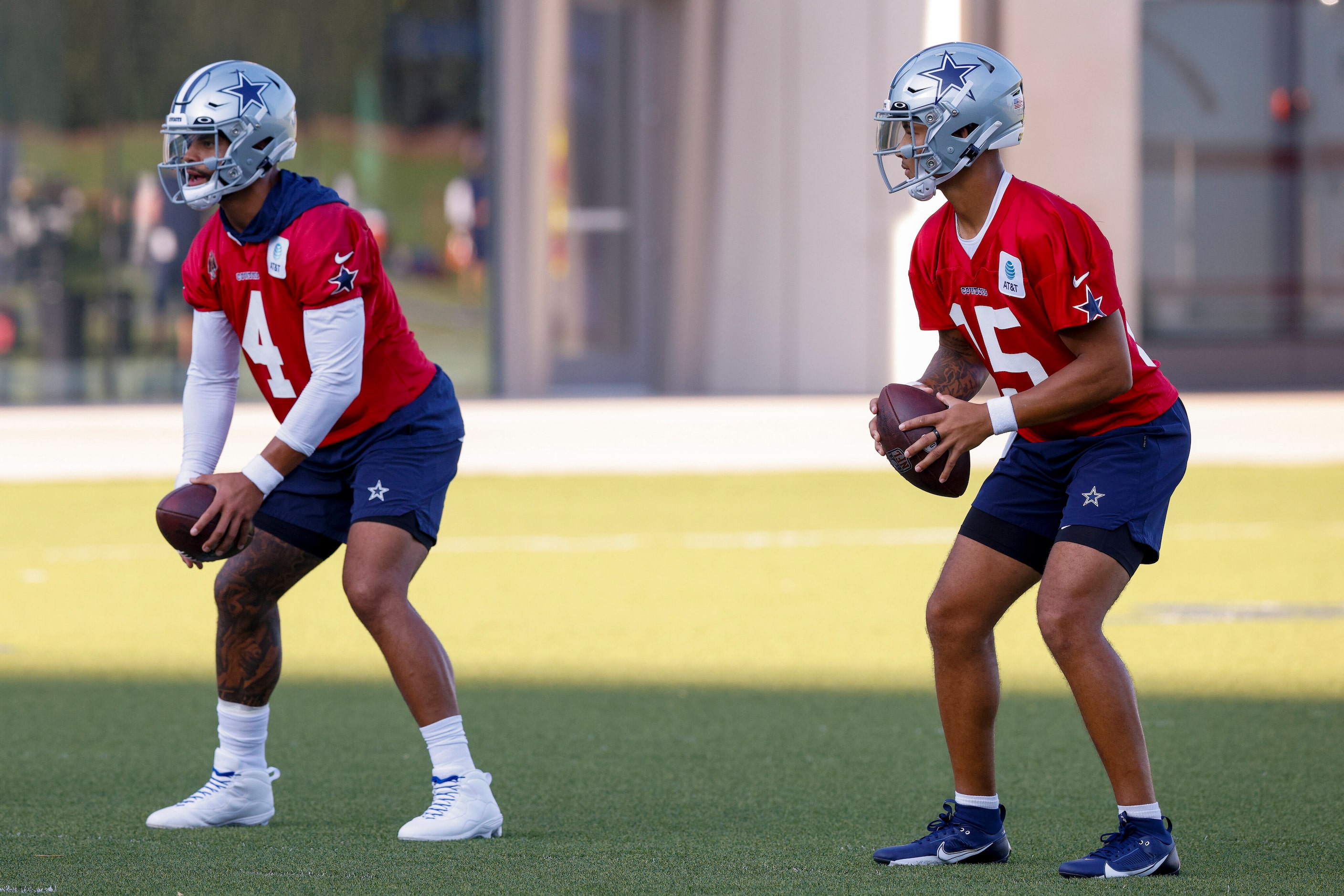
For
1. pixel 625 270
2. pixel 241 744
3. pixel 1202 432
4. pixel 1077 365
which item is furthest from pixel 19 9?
pixel 1077 365

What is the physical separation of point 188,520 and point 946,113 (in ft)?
7.12

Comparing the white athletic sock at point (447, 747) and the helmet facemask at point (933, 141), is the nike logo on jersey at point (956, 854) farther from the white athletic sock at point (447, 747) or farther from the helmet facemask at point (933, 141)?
the helmet facemask at point (933, 141)

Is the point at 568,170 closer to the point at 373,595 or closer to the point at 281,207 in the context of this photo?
the point at 281,207

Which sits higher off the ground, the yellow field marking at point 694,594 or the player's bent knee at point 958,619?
the player's bent knee at point 958,619

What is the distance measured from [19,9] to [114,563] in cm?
1170

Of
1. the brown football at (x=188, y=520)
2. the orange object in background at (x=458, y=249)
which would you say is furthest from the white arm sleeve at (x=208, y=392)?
the orange object in background at (x=458, y=249)

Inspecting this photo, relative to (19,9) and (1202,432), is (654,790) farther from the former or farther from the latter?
(19,9)

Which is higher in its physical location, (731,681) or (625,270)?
(625,270)

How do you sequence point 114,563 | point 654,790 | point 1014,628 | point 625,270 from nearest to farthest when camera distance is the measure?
1. point 654,790
2. point 1014,628
3. point 114,563
4. point 625,270

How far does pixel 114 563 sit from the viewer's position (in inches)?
408

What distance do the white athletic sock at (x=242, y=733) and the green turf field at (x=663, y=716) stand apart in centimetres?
21

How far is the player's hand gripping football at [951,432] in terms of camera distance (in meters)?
4.05

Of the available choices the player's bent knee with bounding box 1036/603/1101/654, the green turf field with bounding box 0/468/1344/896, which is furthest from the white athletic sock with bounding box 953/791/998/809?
the player's bent knee with bounding box 1036/603/1101/654

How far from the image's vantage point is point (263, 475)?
4523 millimetres
